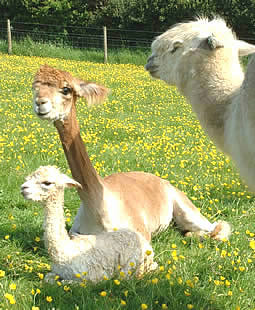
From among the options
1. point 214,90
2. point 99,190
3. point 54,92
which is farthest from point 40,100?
point 214,90

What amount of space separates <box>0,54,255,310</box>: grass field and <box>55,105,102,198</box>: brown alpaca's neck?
71cm

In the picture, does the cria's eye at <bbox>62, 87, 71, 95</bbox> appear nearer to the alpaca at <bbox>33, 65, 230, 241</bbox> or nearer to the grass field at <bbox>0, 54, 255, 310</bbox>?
the alpaca at <bbox>33, 65, 230, 241</bbox>

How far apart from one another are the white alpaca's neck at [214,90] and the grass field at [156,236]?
1.08 meters

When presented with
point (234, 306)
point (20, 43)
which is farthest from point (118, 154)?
point (20, 43)

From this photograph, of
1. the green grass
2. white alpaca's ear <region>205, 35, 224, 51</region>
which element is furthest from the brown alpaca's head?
the green grass

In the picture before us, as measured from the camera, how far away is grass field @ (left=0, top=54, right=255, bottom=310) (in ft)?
10.2

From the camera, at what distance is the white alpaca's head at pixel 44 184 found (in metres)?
3.09

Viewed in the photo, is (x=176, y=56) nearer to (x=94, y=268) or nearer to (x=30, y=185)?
(x=30, y=185)

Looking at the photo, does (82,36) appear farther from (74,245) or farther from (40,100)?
(74,245)

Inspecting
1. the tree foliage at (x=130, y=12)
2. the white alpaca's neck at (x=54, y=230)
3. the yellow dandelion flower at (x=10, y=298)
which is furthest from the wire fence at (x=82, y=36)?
the yellow dandelion flower at (x=10, y=298)

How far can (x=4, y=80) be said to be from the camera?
13273mm

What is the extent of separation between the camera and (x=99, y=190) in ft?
11.8

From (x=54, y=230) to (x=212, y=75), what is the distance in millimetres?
1590

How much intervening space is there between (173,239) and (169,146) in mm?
3323
